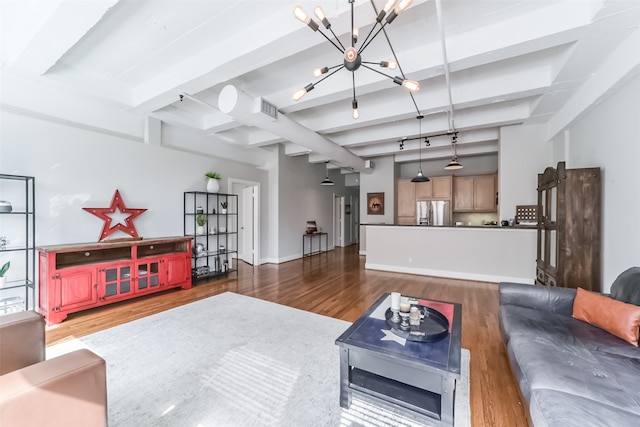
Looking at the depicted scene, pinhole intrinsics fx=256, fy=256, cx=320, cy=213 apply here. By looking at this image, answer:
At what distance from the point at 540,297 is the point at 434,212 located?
5408 millimetres

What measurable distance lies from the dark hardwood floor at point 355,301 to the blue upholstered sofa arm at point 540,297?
50cm

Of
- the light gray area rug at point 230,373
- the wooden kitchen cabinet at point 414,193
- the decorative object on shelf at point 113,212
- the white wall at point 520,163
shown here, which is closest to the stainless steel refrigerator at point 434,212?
the wooden kitchen cabinet at point 414,193

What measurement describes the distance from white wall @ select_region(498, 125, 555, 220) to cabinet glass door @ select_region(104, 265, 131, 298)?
6.78 meters

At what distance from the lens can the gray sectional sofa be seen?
1.20 meters

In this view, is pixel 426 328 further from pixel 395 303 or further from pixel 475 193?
pixel 475 193

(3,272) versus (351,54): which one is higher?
(351,54)

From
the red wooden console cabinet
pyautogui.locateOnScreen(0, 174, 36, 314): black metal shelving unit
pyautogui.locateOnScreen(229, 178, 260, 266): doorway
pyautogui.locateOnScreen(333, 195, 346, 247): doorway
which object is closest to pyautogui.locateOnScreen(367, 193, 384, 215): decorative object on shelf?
pyautogui.locateOnScreen(333, 195, 346, 247): doorway

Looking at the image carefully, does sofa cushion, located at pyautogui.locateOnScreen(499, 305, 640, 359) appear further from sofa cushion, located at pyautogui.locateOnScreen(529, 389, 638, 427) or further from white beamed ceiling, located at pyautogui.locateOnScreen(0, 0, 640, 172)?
white beamed ceiling, located at pyautogui.locateOnScreen(0, 0, 640, 172)

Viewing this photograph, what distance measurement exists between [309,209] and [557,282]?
6164 millimetres

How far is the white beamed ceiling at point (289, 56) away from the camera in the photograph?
223 centimetres

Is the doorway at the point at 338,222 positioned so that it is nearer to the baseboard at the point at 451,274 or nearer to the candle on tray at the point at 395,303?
the baseboard at the point at 451,274

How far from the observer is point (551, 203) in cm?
349

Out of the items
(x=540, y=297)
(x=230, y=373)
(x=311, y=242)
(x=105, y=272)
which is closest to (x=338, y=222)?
(x=311, y=242)

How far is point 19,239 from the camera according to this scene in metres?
3.26
